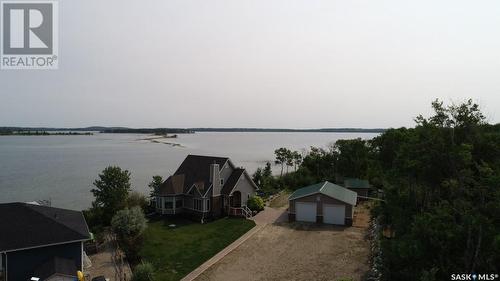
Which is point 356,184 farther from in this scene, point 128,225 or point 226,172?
point 128,225

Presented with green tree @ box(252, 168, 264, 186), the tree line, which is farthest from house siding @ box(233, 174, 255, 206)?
the tree line

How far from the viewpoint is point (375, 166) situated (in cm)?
5056

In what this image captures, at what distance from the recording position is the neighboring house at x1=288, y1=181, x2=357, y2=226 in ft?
102

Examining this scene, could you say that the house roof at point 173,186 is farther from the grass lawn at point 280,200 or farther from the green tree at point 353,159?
the green tree at point 353,159

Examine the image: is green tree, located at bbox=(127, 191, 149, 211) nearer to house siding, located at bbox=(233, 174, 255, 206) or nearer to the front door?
the front door

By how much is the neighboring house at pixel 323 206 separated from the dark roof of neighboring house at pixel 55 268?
19255mm

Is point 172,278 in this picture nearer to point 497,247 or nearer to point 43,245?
point 43,245

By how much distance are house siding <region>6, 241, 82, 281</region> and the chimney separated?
601 inches

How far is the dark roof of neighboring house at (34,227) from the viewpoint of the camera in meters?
18.4

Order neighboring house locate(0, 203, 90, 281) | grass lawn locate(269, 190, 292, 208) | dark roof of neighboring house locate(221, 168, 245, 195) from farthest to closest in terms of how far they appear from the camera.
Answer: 1. grass lawn locate(269, 190, 292, 208)
2. dark roof of neighboring house locate(221, 168, 245, 195)
3. neighboring house locate(0, 203, 90, 281)

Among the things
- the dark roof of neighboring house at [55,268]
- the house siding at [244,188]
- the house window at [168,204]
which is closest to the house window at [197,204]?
the house window at [168,204]

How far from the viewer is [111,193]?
1220 inches

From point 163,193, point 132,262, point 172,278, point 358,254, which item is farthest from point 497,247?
point 163,193

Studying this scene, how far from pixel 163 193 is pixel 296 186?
72.0ft
